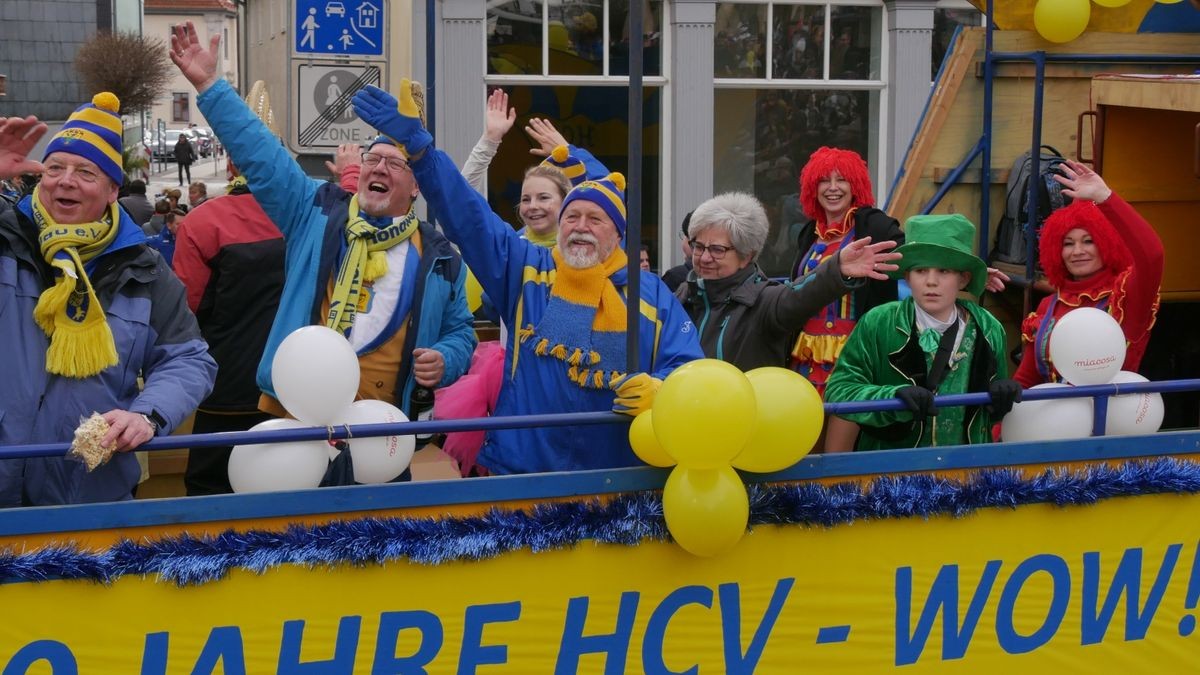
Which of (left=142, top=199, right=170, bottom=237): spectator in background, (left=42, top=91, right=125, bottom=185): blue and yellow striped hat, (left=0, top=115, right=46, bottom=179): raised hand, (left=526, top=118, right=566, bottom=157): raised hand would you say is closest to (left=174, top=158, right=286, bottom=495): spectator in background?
(left=526, top=118, right=566, bottom=157): raised hand

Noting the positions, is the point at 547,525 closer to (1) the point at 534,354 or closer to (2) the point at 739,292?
(1) the point at 534,354

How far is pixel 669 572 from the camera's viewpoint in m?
3.78

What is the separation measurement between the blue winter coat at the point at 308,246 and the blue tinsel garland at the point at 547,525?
93 centimetres

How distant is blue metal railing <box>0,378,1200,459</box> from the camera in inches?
132

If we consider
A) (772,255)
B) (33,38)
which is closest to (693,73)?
(772,255)

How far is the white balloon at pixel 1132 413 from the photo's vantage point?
4336mm

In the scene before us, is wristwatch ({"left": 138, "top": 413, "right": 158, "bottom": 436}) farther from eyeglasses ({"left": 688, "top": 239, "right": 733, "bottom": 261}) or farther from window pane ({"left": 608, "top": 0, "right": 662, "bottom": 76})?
window pane ({"left": 608, "top": 0, "right": 662, "bottom": 76})

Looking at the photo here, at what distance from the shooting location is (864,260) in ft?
13.5

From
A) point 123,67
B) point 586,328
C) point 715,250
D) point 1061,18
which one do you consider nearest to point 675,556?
point 586,328

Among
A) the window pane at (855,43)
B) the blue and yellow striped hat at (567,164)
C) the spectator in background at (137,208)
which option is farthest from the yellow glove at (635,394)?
the window pane at (855,43)

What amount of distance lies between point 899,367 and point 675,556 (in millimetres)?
1097

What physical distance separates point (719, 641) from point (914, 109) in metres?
9.53

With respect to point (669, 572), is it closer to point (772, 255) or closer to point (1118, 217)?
point (1118, 217)

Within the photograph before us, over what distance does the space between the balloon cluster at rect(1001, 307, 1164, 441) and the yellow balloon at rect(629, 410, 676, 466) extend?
125cm
